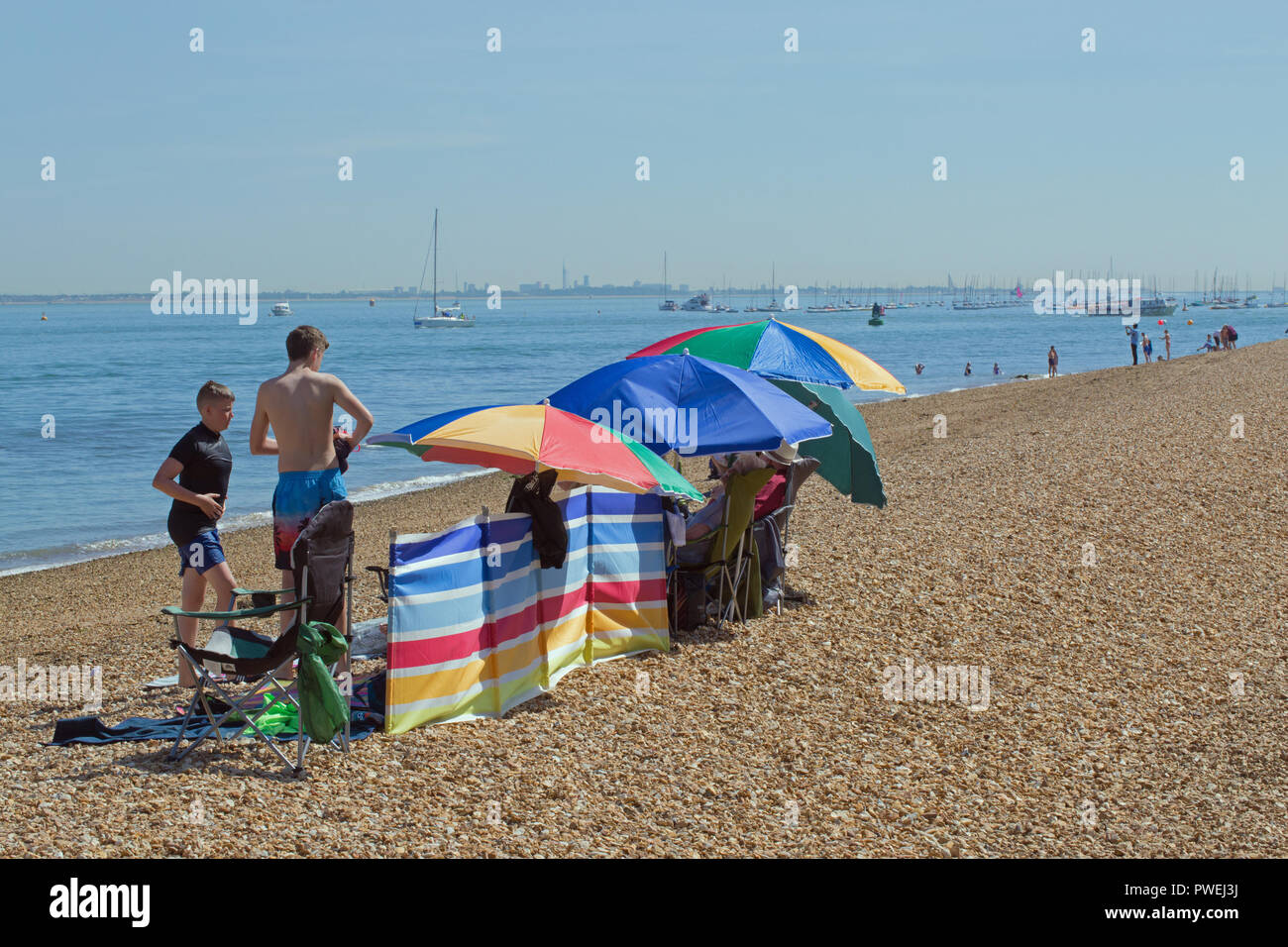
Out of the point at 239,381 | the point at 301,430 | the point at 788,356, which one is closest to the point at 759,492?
the point at 788,356

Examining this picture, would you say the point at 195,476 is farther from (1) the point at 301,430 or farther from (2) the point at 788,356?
(2) the point at 788,356

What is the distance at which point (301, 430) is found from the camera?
5582 mm

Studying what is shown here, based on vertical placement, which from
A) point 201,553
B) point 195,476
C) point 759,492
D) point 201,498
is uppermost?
point 195,476

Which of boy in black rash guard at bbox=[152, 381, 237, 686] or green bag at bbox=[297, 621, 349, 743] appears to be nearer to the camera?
green bag at bbox=[297, 621, 349, 743]

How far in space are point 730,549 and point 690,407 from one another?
105 centimetres

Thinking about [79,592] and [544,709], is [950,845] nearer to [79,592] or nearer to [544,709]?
[544,709]

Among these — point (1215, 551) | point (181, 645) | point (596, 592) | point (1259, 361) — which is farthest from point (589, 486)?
point (1259, 361)

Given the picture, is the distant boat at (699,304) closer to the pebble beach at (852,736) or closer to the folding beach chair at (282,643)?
the pebble beach at (852,736)

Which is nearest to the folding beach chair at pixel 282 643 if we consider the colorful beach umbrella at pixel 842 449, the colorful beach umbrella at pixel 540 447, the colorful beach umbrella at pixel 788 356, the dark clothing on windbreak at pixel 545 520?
the colorful beach umbrella at pixel 540 447

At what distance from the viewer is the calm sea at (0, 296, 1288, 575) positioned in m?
19.2

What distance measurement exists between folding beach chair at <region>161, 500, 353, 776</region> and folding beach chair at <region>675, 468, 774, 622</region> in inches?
103

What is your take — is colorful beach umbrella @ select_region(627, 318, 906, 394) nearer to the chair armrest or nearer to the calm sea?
the chair armrest

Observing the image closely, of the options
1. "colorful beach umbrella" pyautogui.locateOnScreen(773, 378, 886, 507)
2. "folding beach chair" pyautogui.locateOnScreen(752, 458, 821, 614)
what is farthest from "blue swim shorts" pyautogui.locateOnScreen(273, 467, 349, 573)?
"colorful beach umbrella" pyautogui.locateOnScreen(773, 378, 886, 507)
